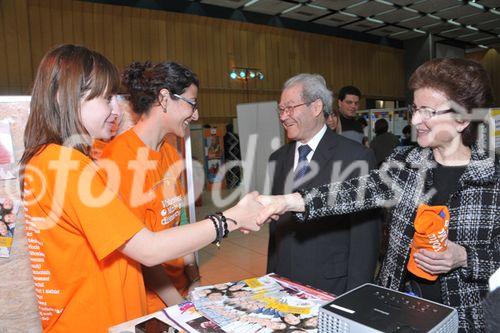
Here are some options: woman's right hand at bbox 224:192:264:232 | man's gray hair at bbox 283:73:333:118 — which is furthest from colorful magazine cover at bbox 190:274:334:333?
man's gray hair at bbox 283:73:333:118

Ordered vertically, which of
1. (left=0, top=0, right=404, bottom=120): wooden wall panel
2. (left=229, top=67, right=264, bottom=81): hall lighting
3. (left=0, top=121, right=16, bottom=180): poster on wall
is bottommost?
(left=0, top=121, right=16, bottom=180): poster on wall

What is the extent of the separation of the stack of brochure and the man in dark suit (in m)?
0.56

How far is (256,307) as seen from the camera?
3.60 feet

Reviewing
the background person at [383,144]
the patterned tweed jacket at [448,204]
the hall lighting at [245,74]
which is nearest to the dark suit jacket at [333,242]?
the patterned tweed jacket at [448,204]

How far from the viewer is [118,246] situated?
1110mm

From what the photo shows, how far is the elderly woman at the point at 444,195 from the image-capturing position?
4.33 ft

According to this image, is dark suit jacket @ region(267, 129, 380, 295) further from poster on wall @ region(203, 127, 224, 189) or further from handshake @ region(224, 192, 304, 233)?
poster on wall @ region(203, 127, 224, 189)

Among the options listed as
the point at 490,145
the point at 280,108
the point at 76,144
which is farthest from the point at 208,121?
the point at 76,144

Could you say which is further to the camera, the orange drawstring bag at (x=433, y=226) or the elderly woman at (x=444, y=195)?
the elderly woman at (x=444, y=195)

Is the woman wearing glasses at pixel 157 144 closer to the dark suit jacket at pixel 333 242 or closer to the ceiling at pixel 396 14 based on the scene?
the dark suit jacket at pixel 333 242

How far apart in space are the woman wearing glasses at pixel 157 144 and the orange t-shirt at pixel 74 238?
454 mm

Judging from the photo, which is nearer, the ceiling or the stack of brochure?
the stack of brochure

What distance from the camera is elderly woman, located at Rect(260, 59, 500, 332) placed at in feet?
4.33

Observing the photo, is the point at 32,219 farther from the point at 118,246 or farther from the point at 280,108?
the point at 280,108
